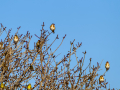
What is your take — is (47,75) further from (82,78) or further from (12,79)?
(12,79)

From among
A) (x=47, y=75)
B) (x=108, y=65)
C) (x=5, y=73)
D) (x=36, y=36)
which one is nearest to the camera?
(x=47, y=75)

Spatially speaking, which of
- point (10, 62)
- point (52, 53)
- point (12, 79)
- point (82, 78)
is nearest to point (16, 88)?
point (12, 79)

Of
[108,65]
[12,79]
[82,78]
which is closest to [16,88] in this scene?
[12,79]

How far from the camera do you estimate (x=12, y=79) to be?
6.26m

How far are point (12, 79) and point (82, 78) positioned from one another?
209 centimetres

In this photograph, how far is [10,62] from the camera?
6613 mm

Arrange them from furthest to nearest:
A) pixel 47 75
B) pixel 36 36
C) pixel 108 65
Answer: pixel 108 65 → pixel 36 36 → pixel 47 75

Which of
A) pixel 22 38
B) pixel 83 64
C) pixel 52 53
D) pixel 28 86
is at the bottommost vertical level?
pixel 28 86

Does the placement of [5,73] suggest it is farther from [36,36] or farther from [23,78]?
[36,36]

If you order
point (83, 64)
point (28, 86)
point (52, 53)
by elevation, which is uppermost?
point (52, 53)

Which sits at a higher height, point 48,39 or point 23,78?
point 48,39

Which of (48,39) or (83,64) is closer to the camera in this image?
(83,64)

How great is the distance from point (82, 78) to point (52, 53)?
3.47 ft

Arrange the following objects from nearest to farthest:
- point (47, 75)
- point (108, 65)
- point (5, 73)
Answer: point (47, 75), point (5, 73), point (108, 65)
